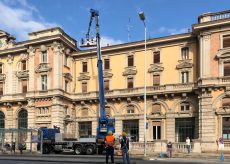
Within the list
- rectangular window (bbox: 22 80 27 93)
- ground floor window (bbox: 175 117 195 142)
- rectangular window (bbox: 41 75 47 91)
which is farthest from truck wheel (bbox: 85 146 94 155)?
rectangular window (bbox: 22 80 27 93)

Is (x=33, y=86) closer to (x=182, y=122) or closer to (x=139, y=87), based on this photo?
(x=139, y=87)

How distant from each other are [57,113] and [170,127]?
14.9 metres

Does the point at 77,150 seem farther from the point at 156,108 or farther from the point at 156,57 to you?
the point at 156,57

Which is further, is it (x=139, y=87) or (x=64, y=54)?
(x=64, y=54)

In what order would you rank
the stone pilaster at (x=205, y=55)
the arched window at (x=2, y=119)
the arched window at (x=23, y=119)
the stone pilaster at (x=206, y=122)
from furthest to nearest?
1. the arched window at (x=2, y=119)
2. the arched window at (x=23, y=119)
3. the stone pilaster at (x=205, y=55)
4. the stone pilaster at (x=206, y=122)

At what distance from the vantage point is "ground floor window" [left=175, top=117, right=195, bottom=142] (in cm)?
4031

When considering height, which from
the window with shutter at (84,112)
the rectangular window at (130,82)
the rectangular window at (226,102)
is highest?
the rectangular window at (130,82)

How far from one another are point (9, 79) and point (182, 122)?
86.4 feet

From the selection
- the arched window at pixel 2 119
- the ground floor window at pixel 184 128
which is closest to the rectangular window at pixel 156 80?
the ground floor window at pixel 184 128

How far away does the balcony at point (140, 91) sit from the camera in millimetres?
40875

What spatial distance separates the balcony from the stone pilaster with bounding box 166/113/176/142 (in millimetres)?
3187

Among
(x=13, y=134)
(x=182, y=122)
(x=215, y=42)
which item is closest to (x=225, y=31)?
(x=215, y=42)

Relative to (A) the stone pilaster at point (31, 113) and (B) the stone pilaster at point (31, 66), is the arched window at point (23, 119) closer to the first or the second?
(A) the stone pilaster at point (31, 113)

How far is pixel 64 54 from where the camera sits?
46.9m
